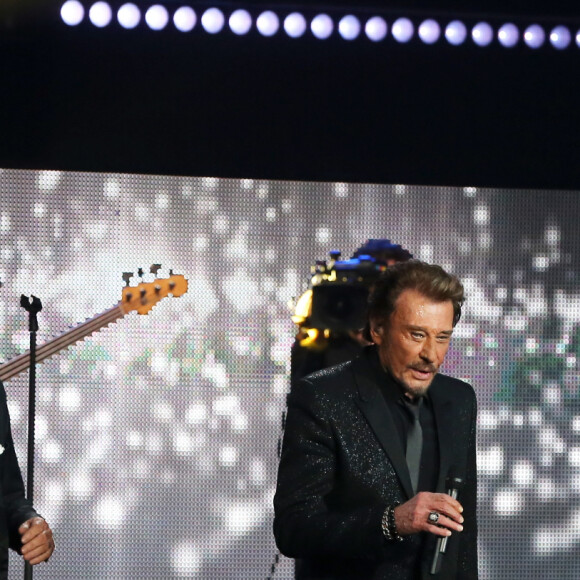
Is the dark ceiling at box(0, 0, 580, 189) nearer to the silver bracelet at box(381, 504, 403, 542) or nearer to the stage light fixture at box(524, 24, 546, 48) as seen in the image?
the stage light fixture at box(524, 24, 546, 48)

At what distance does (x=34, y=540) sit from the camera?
2.54 meters

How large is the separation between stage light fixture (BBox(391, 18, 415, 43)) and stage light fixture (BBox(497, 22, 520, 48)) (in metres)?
0.38

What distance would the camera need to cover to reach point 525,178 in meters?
4.89

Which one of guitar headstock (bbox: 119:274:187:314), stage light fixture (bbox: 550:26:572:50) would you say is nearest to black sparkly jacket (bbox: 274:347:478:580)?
stage light fixture (bbox: 550:26:572:50)

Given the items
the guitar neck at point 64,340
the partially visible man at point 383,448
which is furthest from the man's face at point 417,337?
the guitar neck at point 64,340

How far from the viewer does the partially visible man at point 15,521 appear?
2533 mm

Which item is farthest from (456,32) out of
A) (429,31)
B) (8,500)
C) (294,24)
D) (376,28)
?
(8,500)

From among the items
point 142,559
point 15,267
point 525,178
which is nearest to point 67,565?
point 142,559

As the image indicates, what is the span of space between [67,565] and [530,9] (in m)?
3.38

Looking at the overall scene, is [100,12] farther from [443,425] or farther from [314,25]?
[443,425]

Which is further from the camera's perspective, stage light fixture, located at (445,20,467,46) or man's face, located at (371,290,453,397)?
stage light fixture, located at (445,20,467,46)

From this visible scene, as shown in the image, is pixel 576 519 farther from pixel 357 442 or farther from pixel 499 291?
pixel 357 442

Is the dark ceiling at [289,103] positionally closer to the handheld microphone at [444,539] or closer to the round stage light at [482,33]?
the round stage light at [482,33]

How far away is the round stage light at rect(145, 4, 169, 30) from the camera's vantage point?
14.8 feet
